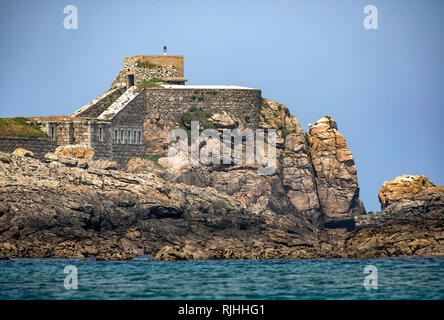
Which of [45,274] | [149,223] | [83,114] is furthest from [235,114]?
[45,274]

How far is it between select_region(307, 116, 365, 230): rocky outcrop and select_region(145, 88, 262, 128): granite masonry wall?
6.58m

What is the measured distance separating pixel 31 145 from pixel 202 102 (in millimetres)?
18352

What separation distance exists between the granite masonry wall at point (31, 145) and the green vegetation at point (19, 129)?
69 cm

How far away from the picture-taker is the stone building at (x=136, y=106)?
101 m

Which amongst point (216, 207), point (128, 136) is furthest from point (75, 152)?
point (216, 207)

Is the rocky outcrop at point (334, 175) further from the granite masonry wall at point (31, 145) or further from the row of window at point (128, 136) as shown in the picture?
the granite masonry wall at point (31, 145)

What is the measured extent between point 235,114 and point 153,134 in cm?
823

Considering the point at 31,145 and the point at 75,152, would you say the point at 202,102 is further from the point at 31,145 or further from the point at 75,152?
the point at 31,145

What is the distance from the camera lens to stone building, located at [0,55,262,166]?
331 ft

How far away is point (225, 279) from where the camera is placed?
7044 cm

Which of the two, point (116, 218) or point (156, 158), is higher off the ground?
point (156, 158)

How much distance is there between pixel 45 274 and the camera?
71562 millimetres

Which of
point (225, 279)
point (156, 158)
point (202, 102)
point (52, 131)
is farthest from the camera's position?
point (202, 102)

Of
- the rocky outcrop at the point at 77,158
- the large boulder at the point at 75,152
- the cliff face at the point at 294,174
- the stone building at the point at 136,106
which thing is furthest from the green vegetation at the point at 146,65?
the large boulder at the point at 75,152
